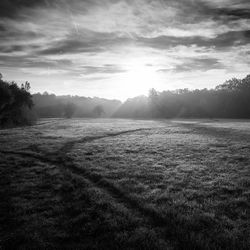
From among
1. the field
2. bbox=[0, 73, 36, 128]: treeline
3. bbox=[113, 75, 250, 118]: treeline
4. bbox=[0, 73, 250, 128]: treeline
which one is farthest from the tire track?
bbox=[113, 75, 250, 118]: treeline

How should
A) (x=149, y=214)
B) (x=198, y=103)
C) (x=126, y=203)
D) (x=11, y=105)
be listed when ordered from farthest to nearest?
(x=198, y=103) < (x=11, y=105) < (x=126, y=203) < (x=149, y=214)

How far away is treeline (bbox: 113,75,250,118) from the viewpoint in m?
125

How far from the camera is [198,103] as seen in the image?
139 meters

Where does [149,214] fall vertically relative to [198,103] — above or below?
below

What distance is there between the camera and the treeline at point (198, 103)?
411ft

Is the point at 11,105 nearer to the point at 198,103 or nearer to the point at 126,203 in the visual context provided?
the point at 126,203

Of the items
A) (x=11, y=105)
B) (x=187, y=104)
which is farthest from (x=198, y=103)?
(x=11, y=105)

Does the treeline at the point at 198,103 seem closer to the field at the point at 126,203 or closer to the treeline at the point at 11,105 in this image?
the treeline at the point at 11,105

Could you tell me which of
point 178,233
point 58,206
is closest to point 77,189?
point 58,206

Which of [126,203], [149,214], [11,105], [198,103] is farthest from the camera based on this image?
[198,103]

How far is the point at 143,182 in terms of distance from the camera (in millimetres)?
13961

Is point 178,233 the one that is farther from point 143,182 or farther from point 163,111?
point 163,111

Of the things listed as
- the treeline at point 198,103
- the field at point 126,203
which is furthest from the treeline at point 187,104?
the field at point 126,203

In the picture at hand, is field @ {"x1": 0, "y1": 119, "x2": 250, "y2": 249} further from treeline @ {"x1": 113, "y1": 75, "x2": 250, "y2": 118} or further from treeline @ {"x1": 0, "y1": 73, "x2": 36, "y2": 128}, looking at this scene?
treeline @ {"x1": 113, "y1": 75, "x2": 250, "y2": 118}
